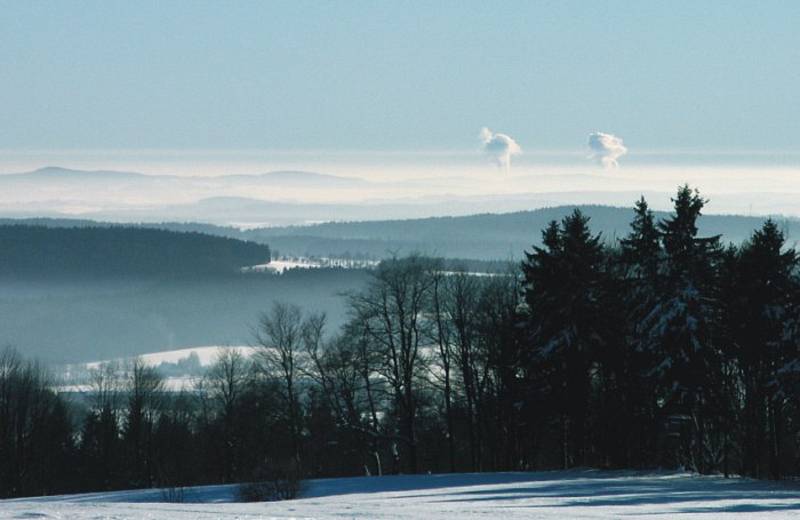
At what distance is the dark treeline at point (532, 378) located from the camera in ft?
177

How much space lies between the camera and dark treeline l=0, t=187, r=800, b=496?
177 feet

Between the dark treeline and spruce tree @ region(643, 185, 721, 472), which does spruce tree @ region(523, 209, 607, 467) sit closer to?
the dark treeline

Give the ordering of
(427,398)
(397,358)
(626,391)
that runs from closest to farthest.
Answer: (626,391), (397,358), (427,398)

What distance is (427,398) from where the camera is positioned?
75.8 metres

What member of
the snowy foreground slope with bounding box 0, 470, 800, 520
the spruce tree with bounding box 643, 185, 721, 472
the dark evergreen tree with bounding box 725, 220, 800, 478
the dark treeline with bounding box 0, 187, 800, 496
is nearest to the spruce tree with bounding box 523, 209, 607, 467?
the dark treeline with bounding box 0, 187, 800, 496

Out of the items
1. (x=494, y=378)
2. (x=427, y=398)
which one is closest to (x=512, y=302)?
(x=494, y=378)

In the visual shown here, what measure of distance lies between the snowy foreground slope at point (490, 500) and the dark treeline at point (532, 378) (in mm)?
4730

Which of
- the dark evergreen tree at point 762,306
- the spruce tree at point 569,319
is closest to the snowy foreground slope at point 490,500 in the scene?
the spruce tree at point 569,319

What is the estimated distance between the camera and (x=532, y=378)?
57844mm

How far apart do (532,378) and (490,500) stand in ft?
68.1

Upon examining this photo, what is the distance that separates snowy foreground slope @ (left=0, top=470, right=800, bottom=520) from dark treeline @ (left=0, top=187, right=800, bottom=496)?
4.73 meters

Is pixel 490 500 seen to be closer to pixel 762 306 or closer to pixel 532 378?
pixel 532 378

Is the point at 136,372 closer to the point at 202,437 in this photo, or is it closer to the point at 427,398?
the point at 202,437

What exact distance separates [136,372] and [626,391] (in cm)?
4717
